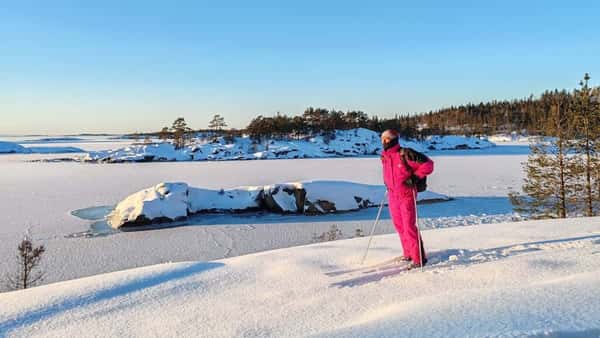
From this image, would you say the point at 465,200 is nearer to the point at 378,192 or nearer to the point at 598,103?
the point at 378,192

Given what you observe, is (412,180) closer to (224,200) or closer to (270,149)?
(224,200)

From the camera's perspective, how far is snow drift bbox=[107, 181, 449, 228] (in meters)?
11.6

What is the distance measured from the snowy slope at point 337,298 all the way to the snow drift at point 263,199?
8.48m

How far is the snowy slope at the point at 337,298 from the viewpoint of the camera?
2.15 metres

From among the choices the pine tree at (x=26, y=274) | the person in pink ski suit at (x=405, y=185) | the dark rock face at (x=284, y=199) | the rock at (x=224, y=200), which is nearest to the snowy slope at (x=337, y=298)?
the person in pink ski suit at (x=405, y=185)

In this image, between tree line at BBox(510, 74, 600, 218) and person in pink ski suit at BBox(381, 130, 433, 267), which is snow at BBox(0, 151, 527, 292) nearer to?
tree line at BBox(510, 74, 600, 218)

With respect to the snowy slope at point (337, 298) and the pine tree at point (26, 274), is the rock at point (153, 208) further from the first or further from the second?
the snowy slope at point (337, 298)

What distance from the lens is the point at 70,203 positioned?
13.7m

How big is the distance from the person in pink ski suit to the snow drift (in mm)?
9053

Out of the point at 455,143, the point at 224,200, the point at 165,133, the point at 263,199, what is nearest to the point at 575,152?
the point at 263,199

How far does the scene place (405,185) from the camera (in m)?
3.50

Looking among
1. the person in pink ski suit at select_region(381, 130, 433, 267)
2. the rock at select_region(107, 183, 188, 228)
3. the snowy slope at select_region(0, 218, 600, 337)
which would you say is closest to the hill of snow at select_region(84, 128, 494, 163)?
the rock at select_region(107, 183, 188, 228)

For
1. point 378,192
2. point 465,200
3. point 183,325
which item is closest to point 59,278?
point 183,325

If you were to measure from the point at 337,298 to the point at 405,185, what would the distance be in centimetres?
133
